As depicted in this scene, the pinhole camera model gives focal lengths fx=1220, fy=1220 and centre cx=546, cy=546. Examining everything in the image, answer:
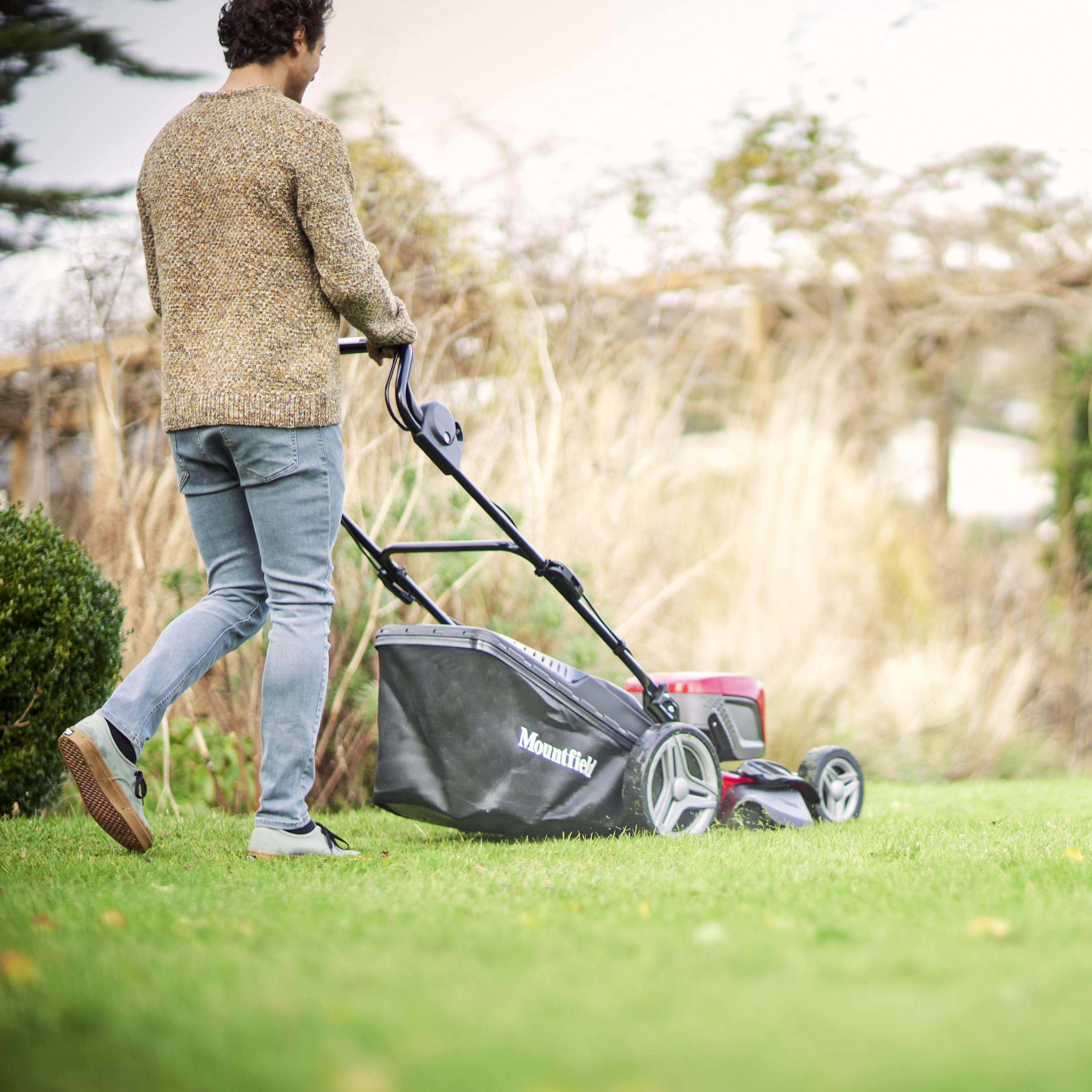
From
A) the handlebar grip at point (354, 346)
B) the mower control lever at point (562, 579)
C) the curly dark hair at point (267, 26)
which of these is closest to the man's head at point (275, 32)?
the curly dark hair at point (267, 26)

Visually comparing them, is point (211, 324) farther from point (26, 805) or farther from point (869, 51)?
point (869, 51)

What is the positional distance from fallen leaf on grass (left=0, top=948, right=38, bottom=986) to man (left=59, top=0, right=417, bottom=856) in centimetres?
97

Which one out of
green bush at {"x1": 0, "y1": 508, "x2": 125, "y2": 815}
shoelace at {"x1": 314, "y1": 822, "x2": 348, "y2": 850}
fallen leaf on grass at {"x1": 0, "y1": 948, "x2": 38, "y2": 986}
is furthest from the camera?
green bush at {"x1": 0, "y1": 508, "x2": 125, "y2": 815}

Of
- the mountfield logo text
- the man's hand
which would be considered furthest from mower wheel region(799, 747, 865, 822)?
the man's hand

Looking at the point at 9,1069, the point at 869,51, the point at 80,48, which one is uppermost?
the point at 869,51

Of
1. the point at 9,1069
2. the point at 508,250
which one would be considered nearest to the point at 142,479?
the point at 508,250

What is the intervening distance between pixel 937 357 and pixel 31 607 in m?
7.72

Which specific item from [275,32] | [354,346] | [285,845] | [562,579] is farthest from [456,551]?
[275,32]

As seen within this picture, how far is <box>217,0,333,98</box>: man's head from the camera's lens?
2857mm

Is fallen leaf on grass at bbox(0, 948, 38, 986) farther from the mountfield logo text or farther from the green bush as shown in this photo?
the green bush

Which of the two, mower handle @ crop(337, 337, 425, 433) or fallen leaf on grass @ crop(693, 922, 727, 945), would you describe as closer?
fallen leaf on grass @ crop(693, 922, 727, 945)

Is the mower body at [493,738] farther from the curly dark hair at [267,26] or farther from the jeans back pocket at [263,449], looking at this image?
the curly dark hair at [267,26]

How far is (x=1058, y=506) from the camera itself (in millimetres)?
8594

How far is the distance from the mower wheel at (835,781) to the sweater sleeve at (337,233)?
1.98m
